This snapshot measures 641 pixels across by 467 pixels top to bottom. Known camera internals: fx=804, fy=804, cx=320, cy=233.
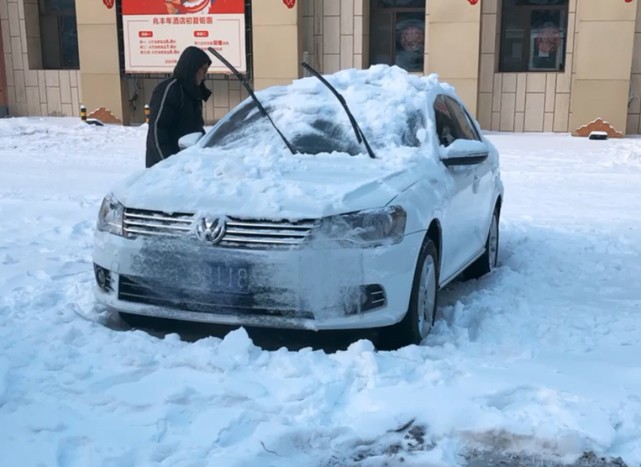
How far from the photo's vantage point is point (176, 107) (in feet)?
20.0

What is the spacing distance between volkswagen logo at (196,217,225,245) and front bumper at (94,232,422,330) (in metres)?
0.04

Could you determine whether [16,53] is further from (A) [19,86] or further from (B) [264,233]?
(B) [264,233]

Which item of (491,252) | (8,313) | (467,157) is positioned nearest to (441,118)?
(467,157)

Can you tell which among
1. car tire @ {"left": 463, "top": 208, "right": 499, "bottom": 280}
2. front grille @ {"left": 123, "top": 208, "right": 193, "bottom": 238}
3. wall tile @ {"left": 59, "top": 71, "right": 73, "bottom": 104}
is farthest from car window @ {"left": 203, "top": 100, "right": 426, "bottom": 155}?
wall tile @ {"left": 59, "top": 71, "right": 73, "bottom": 104}

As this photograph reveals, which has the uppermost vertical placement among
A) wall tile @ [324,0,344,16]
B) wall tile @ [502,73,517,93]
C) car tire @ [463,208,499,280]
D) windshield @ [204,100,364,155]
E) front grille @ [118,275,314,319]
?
wall tile @ [324,0,344,16]

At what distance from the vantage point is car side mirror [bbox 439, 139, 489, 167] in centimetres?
507

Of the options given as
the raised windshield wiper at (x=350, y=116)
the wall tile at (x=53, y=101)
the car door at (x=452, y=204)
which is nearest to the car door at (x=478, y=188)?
the car door at (x=452, y=204)

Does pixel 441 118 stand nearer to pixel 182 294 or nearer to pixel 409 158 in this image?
pixel 409 158

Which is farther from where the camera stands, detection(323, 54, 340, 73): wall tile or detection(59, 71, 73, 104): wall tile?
detection(59, 71, 73, 104): wall tile

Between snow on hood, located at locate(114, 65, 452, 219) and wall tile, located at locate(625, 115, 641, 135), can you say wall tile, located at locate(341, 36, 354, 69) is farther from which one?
snow on hood, located at locate(114, 65, 452, 219)

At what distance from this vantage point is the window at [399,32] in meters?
16.9

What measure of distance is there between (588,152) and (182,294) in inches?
425

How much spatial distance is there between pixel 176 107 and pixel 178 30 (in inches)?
453

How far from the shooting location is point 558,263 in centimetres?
646
